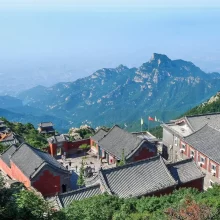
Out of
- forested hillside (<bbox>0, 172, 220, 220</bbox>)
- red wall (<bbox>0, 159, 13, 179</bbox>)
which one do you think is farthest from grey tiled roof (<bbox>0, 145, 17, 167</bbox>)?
forested hillside (<bbox>0, 172, 220, 220</bbox>)

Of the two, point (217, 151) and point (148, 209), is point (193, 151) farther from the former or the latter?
point (148, 209)

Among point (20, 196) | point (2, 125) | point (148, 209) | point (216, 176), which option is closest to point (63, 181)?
point (148, 209)

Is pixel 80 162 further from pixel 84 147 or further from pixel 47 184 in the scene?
pixel 47 184

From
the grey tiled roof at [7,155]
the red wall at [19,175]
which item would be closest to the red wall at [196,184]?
the red wall at [19,175]

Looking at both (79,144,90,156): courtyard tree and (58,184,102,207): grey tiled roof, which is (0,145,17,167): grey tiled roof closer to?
(79,144,90,156): courtyard tree

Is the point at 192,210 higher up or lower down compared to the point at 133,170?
higher up

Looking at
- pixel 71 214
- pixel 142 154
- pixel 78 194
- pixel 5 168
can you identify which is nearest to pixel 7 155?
pixel 5 168
